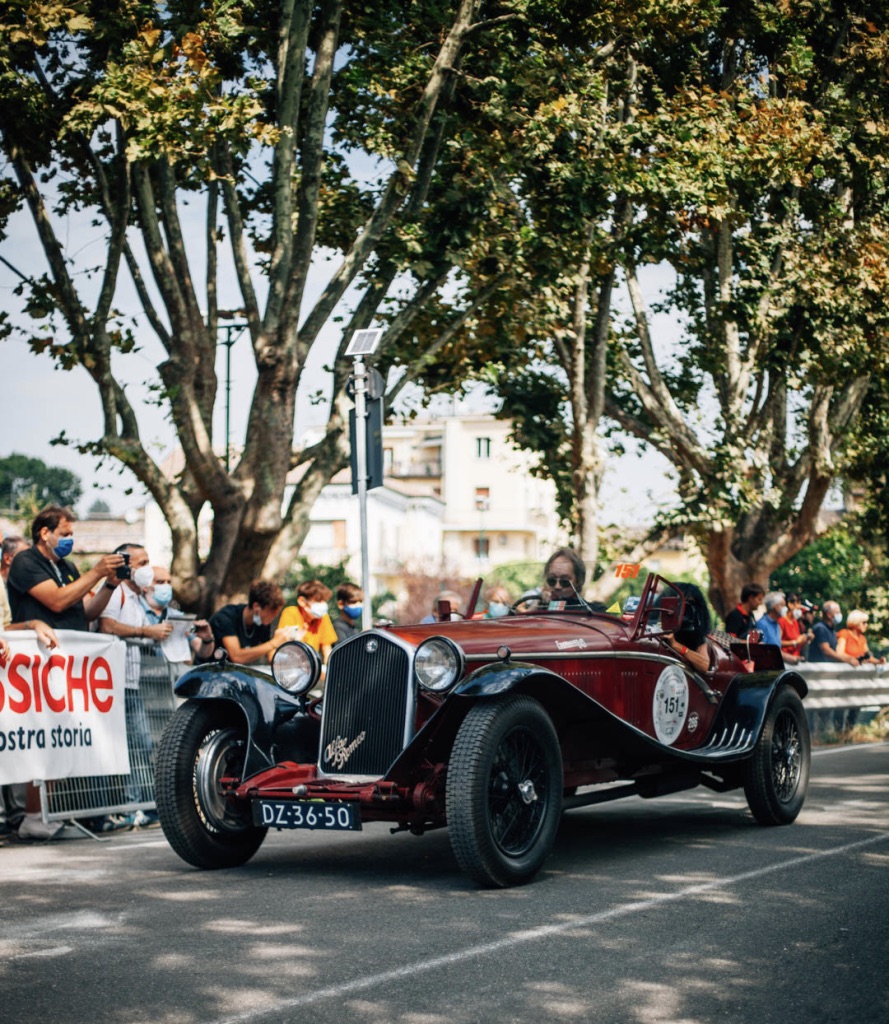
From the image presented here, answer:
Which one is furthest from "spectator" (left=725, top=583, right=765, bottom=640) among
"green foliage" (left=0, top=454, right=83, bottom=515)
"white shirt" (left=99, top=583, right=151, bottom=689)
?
"green foliage" (left=0, top=454, right=83, bottom=515)

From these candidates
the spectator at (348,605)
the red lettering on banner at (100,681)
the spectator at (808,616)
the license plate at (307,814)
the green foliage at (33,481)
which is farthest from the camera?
the green foliage at (33,481)

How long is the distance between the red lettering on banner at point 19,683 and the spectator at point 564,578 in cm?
345

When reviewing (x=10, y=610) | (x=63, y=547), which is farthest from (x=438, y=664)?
(x=10, y=610)

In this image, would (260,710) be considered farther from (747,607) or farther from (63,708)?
(747,607)

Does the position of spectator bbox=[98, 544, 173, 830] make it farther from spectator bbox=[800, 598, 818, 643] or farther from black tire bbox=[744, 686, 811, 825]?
spectator bbox=[800, 598, 818, 643]

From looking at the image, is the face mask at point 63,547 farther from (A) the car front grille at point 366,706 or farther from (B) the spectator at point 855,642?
(B) the spectator at point 855,642

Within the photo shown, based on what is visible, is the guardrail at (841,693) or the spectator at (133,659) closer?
the spectator at (133,659)

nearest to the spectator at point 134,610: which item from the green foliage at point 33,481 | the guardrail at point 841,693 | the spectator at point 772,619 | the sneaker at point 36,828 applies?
the sneaker at point 36,828

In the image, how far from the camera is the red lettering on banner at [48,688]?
30.0ft

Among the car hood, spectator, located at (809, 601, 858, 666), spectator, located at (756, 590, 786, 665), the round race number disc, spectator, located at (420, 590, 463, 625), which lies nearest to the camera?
the car hood

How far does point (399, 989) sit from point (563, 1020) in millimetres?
656

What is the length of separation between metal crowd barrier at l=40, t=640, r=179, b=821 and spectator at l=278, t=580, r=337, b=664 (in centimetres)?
109

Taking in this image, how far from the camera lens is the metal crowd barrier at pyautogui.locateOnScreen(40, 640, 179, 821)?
931 centimetres

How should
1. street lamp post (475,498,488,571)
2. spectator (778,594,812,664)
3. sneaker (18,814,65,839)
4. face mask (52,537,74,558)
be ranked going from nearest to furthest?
sneaker (18,814,65,839)
face mask (52,537,74,558)
spectator (778,594,812,664)
street lamp post (475,498,488,571)
